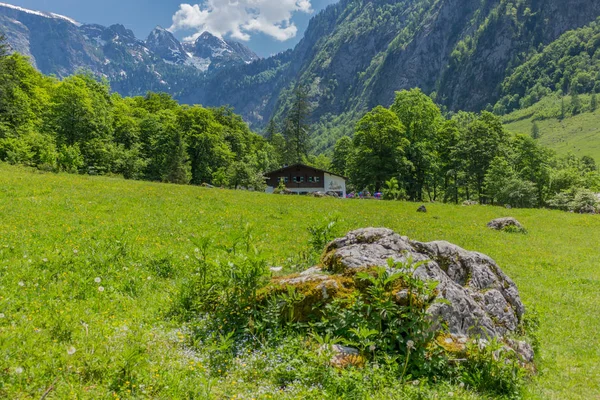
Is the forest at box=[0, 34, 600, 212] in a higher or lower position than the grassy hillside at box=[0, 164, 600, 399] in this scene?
higher

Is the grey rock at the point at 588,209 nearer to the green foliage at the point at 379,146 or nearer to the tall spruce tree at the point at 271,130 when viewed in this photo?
the green foliage at the point at 379,146

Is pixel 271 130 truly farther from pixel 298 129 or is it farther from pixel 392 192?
pixel 392 192

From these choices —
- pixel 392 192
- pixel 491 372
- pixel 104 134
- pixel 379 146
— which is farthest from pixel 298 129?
pixel 491 372

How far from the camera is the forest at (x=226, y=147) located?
50.2 m

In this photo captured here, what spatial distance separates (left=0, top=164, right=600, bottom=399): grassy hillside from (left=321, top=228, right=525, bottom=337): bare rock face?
111 centimetres

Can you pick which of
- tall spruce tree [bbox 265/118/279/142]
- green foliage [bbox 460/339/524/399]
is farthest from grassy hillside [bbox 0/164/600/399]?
tall spruce tree [bbox 265/118/279/142]

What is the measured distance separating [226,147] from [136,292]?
244 feet

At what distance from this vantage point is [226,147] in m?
79.9

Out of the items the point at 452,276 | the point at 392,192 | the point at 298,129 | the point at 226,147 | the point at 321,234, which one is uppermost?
the point at 298,129

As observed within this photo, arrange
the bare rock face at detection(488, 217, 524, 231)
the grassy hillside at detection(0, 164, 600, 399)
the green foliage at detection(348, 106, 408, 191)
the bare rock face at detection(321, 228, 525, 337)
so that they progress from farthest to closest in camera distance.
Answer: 1. the green foliage at detection(348, 106, 408, 191)
2. the bare rock face at detection(488, 217, 524, 231)
3. the bare rock face at detection(321, 228, 525, 337)
4. the grassy hillside at detection(0, 164, 600, 399)

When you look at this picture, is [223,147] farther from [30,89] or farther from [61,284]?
[61,284]

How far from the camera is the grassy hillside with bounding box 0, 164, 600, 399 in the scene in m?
4.59

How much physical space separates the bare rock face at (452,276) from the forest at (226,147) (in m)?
41.1

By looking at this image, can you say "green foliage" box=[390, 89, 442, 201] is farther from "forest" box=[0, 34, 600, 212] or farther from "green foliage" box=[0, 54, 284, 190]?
"green foliage" box=[0, 54, 284, 190]
